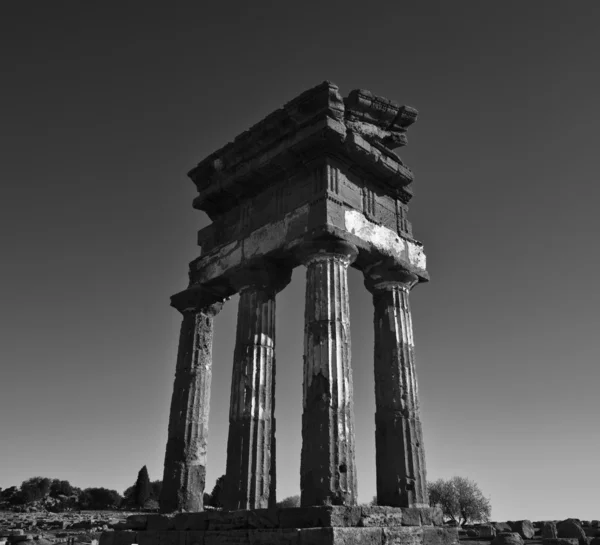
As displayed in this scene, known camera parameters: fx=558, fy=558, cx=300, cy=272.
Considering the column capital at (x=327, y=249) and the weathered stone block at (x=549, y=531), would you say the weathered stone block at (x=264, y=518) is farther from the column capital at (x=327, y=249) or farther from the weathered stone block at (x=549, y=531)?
the weathered stone block at (x=549, y=531)

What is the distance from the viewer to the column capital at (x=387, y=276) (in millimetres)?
13477

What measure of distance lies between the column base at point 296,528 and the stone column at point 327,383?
0.54 meters

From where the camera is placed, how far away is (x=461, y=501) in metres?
63.9

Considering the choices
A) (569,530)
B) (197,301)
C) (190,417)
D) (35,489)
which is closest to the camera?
(190,417)

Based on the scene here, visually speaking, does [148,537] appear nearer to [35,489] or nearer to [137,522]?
[137,522]

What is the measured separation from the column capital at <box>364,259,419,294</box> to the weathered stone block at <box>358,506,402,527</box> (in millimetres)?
5290

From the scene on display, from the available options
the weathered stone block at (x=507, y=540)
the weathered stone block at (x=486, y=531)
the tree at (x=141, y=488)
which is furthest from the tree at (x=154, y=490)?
the weathered stone block at (x=507, y=540)

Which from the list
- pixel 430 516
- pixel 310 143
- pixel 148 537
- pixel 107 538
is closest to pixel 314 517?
pixel 430 516

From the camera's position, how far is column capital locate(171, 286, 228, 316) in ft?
48.0

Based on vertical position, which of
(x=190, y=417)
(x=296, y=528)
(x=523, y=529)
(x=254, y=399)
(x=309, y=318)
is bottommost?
(x=296, y=528)

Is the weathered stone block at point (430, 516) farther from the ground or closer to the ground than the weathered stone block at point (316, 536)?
farther from the ground

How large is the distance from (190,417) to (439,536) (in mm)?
6266

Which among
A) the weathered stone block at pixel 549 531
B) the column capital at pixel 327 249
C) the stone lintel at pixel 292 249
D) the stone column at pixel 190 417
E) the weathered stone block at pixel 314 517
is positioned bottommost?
the weathered stone block at pixel 314 517

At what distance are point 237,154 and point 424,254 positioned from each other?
18.3 feet
